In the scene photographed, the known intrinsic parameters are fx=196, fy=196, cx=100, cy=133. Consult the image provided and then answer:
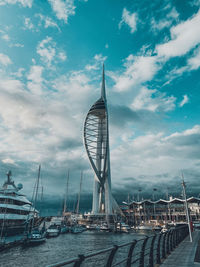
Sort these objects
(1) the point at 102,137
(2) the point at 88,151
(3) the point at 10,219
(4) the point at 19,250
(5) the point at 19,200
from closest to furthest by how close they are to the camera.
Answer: (4) the point at 19,250
(3) the point at 10,219
(5) the point at 19,200
(2) the point at 88,151
(1) the point at 102,137

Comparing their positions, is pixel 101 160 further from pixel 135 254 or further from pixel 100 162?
pixel 135 254

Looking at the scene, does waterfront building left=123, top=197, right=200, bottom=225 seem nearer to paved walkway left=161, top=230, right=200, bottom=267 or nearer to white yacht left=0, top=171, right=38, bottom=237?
white yacht left=0, top=171, right=38, bottom=237

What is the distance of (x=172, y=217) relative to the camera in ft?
309

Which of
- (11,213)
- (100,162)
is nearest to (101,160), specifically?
(100,162)

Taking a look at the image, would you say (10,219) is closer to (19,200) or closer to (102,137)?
(19,200)

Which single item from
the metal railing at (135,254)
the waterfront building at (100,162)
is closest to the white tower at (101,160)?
the waterfront building at (100,162)

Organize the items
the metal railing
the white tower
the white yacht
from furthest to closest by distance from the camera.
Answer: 1. the white tower
2. the white yacht
3. the metal railing

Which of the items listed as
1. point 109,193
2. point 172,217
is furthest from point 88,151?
point 172,217

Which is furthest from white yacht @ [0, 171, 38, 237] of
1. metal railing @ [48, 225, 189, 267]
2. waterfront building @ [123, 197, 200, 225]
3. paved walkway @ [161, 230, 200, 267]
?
waterfront building @ [123, 197, 200, 225]

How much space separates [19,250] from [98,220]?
199ft

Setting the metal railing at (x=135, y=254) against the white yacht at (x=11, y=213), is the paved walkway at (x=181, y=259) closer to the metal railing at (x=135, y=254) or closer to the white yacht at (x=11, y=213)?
the metal railing at (x=135, y=254)

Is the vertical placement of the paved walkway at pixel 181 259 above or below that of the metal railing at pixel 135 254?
below

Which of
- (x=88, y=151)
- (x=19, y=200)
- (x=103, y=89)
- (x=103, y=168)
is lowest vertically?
(x=19, y=200)

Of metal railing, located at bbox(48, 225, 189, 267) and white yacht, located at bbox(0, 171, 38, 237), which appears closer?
metal railing, located at bbox(48, 225, 189, 267)
